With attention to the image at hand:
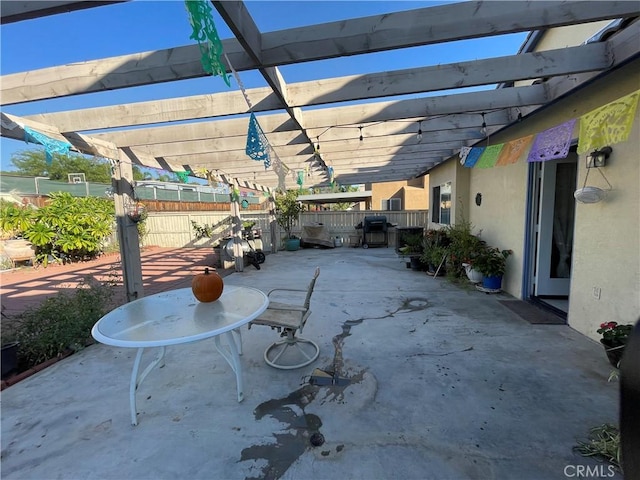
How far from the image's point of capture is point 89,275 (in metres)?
3.64

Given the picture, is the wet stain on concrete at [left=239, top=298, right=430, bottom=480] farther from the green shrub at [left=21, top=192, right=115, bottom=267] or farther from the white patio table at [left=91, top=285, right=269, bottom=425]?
the green shrub at [left=21, top=192, right=115, bottom=267]

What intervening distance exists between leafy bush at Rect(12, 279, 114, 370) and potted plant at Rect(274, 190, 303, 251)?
7.24 meters

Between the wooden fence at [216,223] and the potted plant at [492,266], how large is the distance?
6221mm

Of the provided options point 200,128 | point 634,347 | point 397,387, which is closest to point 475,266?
point 397,387

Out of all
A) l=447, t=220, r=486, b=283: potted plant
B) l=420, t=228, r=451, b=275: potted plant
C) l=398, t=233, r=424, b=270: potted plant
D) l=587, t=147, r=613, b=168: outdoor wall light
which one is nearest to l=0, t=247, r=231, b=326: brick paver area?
l=398, t=233, r=424, b=270: potted plant

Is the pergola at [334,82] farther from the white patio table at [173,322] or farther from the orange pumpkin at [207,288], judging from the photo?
the white patio table at [173,322]

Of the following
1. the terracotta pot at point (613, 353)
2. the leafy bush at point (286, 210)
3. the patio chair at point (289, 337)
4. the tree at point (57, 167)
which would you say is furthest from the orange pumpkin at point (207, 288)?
the tree at point (57, 167)

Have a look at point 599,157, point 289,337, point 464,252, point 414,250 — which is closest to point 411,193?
point 414,250

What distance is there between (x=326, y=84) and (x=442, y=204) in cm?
623

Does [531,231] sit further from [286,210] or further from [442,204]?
[286,210]

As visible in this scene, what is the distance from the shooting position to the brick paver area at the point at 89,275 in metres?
4.72

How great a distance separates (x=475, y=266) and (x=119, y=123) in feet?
18.8

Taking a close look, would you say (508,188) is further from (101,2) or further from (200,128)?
(101,2)

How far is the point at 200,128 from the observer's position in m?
4.16
